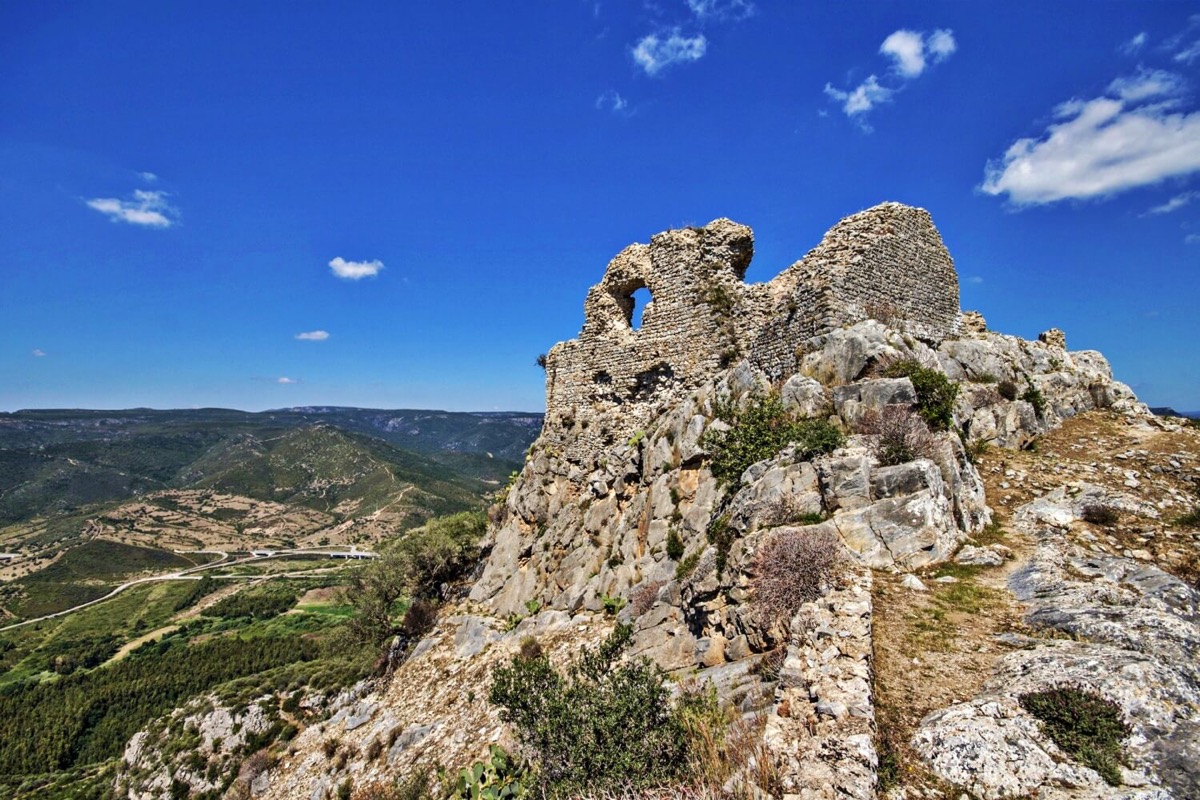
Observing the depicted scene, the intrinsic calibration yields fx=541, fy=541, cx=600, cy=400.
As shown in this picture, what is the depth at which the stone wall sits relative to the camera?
1467 cm

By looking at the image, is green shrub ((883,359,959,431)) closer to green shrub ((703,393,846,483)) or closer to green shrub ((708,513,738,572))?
green shrub ((703,393,846,483))

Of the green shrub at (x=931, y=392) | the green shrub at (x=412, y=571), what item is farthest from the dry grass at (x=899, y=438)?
the green shrub at (x=412, y=571)

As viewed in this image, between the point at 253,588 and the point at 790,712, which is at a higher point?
the point at 790,712

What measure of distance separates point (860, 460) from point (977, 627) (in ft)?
11.8

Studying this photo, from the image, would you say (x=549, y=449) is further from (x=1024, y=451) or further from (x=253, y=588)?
(x=253, y=588)

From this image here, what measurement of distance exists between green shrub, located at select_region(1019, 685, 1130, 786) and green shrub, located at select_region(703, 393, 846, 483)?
6012mm

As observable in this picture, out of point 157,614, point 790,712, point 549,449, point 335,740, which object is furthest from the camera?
point 157,614

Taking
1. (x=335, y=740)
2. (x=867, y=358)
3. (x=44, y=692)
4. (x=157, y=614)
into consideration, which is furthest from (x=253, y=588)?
(x=867, y=358)

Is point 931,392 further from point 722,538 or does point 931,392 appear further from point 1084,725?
point 1084,725

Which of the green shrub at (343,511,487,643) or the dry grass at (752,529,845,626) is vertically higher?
the dry grass at (752,529,845,626)

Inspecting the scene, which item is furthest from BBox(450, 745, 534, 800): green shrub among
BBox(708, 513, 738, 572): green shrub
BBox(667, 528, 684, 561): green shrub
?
BBox(667, 528, 684, 561): green shrub

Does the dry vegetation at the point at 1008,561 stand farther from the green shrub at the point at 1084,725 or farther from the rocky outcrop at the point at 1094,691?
the green shrub at the point at 1084,725

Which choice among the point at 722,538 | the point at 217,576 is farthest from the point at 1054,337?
the point at 217,576

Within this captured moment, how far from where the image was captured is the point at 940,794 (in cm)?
460
